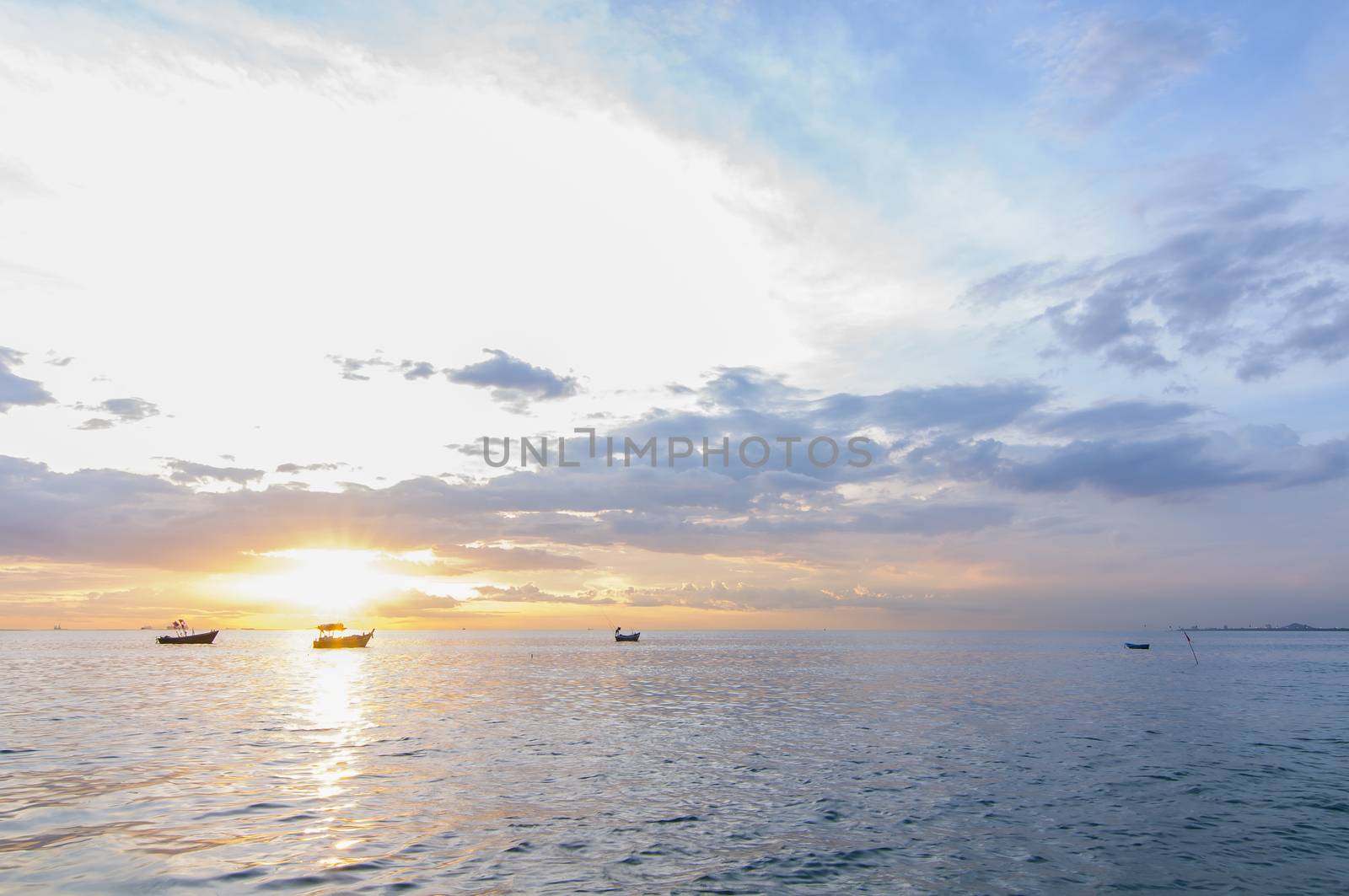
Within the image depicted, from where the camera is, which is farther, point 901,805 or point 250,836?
point 901,805

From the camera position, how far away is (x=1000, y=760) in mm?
44750

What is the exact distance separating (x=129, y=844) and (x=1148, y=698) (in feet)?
285

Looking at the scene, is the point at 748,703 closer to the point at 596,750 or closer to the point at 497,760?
the point at 596,750

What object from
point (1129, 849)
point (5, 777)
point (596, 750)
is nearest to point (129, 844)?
point (5, 777)

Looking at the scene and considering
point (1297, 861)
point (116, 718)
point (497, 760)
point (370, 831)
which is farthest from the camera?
point (116, 718)

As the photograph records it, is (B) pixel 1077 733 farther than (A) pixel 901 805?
Yes

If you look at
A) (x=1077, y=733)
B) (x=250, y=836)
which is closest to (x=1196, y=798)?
(x=1077, y=733)

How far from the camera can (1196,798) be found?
1427 inches

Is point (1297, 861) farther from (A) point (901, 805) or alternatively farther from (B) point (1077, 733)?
(B) point (1077, 733)

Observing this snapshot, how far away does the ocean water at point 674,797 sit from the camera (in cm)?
2505

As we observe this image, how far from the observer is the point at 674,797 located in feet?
116

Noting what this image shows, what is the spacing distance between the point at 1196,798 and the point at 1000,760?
1005cm

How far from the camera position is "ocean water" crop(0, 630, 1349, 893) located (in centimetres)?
2505

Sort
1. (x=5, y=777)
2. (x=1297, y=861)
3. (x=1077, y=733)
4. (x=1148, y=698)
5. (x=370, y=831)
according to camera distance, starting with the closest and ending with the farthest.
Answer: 1. (x=1297, y=861)
2. (x=370, y=831)
3. (x=5, y=777)
4. (x=1077, y=733)
5. (x=1148, y=698)
